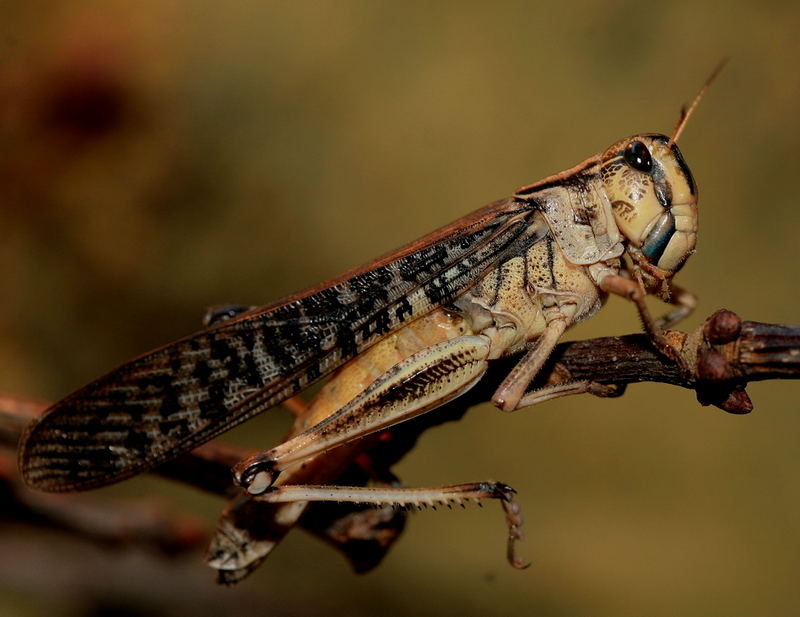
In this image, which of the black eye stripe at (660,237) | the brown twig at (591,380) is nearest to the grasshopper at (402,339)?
the black eye stripe at (660,237)

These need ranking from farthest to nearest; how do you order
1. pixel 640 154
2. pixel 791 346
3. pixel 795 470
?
1. pixel 795 470
2. pixel 640 154
3. pixel 791 346

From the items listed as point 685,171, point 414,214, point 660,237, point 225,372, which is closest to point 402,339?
point 225,372

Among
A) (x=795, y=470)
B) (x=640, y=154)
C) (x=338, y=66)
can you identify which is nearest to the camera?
(x=640, y=154)

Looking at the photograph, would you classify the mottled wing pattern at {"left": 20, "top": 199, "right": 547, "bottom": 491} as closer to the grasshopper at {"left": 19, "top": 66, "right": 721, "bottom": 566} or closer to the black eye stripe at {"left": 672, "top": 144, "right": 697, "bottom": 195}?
the grasshopper at {"left": 19, "top": 66, "right": 721, "bottom": 566}

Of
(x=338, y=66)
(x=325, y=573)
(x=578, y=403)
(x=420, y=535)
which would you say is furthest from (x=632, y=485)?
(x=338, y=66)

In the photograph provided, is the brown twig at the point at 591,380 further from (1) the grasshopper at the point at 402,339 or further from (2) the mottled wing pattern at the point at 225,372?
(2) the mottled wing pattern at the point at 225,372

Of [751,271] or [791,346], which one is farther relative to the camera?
[751,271]

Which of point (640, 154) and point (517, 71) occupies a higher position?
point (517, 71)

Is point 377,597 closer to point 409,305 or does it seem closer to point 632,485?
point 632,485
